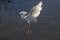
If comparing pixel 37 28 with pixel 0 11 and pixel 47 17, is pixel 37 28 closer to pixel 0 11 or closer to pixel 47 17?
pixel 47 17

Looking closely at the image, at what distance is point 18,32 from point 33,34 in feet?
0.76

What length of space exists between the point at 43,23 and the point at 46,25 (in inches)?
2.9

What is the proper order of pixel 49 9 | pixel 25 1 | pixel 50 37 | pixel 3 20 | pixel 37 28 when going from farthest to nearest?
pixel 25 1, pixel 49 9, pixel 3 20, pixel 37 28, pixel 50 37

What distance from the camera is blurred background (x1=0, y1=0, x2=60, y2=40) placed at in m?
3.39

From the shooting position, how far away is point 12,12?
4039mm

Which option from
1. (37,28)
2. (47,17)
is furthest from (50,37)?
(47,17)

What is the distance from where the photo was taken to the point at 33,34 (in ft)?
11.2

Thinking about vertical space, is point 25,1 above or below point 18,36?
above

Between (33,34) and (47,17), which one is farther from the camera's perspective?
(47,17)

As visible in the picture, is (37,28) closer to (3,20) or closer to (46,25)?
(46,25)

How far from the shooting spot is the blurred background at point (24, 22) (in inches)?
133

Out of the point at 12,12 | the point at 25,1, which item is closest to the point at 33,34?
the point at 12,12

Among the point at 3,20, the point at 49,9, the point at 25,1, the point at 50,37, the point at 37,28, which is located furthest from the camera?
the point at 25,1

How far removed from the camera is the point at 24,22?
3.58 m
